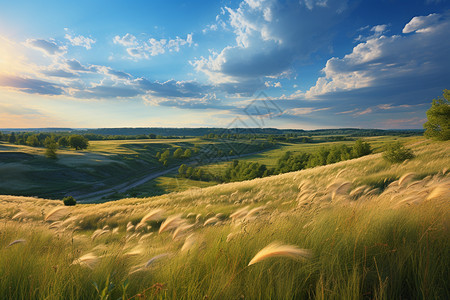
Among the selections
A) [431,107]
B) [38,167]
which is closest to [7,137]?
[38,167]

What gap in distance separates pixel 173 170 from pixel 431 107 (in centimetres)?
8567

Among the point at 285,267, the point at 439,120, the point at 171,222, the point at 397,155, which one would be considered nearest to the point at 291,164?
the point at 439,120

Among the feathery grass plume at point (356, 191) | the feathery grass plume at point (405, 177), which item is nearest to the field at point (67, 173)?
the feathery grass plume at point (356, 191)

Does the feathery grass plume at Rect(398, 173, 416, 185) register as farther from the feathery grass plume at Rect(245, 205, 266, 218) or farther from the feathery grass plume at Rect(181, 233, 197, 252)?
the feathery grass plume at Rect(181, 233, 197, 252)

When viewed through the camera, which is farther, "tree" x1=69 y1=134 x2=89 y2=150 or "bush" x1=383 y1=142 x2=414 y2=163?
"tree" x1=69 y1=134 x2=89 y2=150

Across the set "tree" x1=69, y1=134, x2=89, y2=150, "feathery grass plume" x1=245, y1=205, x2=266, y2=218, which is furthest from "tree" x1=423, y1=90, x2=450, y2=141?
"tree" x1=69, y1=134, x2=89, y2=150

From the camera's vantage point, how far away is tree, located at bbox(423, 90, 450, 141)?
95.4 feet

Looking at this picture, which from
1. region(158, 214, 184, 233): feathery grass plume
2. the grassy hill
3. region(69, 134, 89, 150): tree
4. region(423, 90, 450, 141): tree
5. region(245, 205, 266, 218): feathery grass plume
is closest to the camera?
the grassy hill

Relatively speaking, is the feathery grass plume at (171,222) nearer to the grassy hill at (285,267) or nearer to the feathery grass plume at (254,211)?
the grassy hill at (285,267)

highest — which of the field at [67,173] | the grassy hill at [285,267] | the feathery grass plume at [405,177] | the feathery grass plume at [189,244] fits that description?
the feathery grass plume at [405,177]

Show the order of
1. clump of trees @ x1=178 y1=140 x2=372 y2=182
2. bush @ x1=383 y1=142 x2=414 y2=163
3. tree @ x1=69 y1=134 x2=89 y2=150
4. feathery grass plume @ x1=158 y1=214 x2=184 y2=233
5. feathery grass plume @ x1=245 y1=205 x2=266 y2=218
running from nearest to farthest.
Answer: feathery grass plume @ x1=158 y1=214 x2=184 y2=233 → feathery grass plume @ x1=245 y1=205 x2=266 y2=218 → bush @ x1=383 y1=142 x2=414 y2=163 → clump of trees @ x1=178 y1=140 x2=372 y2=182 → tree @ x1=69 y1=134 x2=89 y2=150

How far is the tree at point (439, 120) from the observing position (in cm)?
2908

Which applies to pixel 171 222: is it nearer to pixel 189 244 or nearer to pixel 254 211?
pixel 189 244

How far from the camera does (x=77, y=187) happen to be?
57.4 meters
